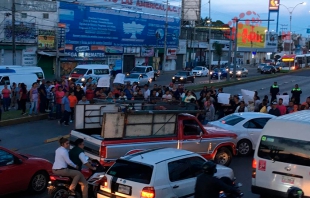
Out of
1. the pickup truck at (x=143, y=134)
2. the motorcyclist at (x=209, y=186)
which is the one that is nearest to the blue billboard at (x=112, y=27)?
the pickup truck at (x=143, y=134)

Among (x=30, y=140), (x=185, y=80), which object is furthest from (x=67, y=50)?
(x=30, y=140)

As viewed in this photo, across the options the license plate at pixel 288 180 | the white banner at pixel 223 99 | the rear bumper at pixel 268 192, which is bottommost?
the rear bumper at pixel 268 192

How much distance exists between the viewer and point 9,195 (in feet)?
35.1

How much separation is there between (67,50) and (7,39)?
8.25 meters

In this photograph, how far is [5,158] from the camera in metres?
9.89

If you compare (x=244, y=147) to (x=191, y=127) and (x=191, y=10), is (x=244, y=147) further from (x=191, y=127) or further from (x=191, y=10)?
(x=191, y=10)

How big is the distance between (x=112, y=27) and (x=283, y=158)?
165 ft

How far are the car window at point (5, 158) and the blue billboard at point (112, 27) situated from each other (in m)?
41.5

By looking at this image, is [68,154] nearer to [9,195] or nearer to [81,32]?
[9,195]

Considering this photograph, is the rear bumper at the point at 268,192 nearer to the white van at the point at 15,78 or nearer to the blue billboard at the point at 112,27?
the white van at the point at 15,78

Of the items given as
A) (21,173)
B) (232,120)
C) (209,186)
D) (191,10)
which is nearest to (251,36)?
(191,10)

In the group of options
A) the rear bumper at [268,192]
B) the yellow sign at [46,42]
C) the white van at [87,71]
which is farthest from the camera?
the yellow sign at [46,42]

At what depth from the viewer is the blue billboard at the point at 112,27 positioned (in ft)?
169

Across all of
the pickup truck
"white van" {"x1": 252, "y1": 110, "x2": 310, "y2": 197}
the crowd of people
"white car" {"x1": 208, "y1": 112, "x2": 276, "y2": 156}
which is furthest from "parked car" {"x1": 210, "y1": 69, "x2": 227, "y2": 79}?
"white van" {"x1": 252, "y1": 110, "x2": 310, "y2": 197}
